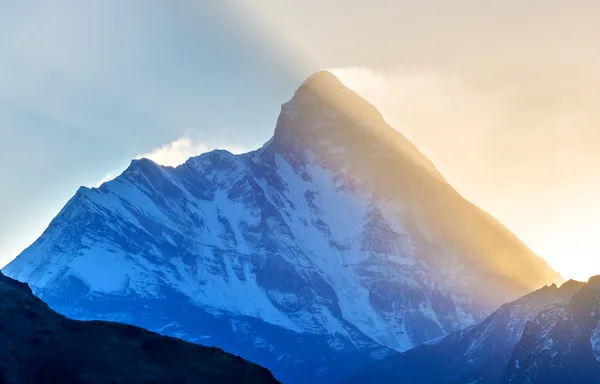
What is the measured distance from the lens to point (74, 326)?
149 meters

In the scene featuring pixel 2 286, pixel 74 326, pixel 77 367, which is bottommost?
pixel 77 367

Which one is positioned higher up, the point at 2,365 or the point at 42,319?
the point at 42,319

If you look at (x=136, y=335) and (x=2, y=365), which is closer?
(x=2, y=365)

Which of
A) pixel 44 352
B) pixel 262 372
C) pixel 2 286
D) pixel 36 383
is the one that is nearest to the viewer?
pixel 36 383

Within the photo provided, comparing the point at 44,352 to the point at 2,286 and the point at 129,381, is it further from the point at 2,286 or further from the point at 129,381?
the point at 2,286

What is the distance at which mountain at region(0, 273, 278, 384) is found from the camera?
13175 cm

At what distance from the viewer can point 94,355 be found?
457 feet

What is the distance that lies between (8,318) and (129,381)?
2711 centimetres

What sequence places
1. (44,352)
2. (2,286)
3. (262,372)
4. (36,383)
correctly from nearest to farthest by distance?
1. (36,383)
2. (44,352)
3. (262,372)
4. (2,286)

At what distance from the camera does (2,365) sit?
127938 mm

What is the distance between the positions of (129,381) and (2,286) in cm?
4310

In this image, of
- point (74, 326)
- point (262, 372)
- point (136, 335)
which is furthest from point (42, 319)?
point (262, 372)

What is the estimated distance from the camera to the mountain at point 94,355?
132 m

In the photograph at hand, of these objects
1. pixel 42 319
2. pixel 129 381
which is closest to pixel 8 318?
pixel 42 319
